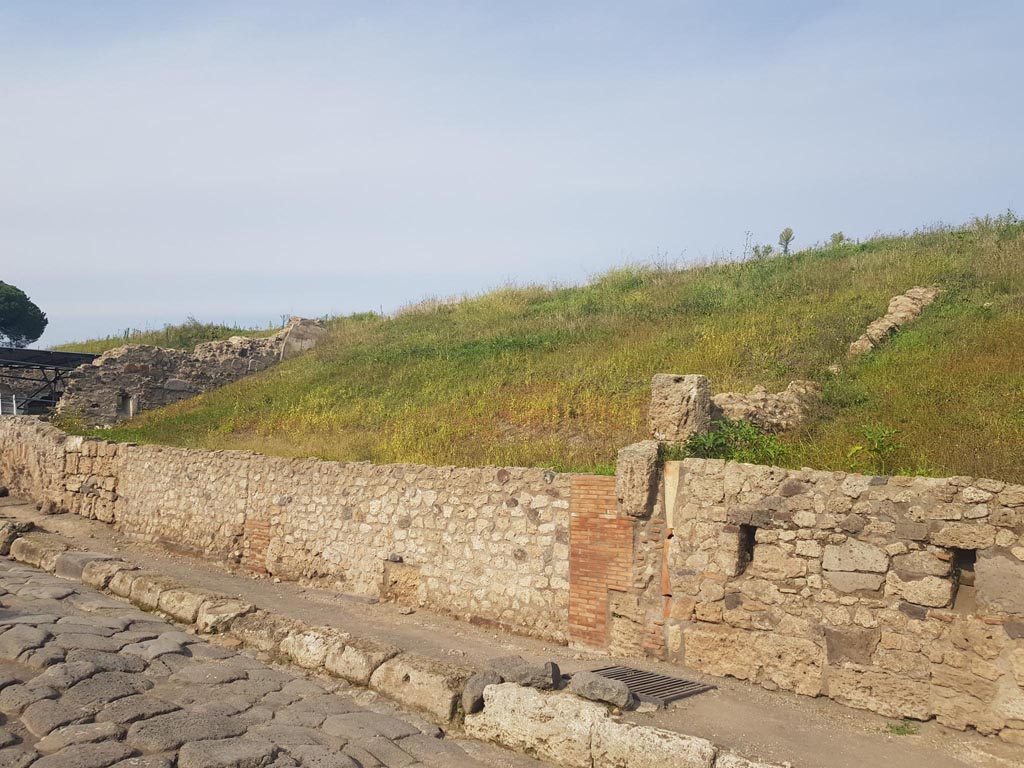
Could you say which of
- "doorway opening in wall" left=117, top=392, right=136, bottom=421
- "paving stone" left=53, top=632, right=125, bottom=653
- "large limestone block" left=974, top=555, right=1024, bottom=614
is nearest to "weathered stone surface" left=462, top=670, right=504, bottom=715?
"paving stone" left=53, top=632, right=125, bottom=653

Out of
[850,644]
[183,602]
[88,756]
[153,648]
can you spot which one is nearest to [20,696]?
[88,756]

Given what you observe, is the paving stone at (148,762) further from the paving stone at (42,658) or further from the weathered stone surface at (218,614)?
the weathered stone surface at (218,614)

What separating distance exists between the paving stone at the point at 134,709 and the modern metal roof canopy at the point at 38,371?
67.0 ft

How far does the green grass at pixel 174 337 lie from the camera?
2983 centimetres

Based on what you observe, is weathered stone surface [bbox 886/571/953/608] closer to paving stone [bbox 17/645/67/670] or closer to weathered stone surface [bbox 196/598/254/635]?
weathered stone surface [bbox 196/598/254/635]

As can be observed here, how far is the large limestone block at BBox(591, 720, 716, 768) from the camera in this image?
517 cm

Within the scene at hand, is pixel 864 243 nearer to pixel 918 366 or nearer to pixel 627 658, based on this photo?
pixel 918 366

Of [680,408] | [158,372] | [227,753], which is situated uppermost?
[158,372]

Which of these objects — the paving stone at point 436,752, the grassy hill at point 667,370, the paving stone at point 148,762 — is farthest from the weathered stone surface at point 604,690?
the grassy hill at point 667,370

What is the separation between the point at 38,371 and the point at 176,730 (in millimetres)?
26640

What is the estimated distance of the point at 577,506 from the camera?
876cm

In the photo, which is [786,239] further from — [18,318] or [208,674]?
[18,318]

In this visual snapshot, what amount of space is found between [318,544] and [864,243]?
1587 centimetres

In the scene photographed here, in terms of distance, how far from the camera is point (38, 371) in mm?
28281
